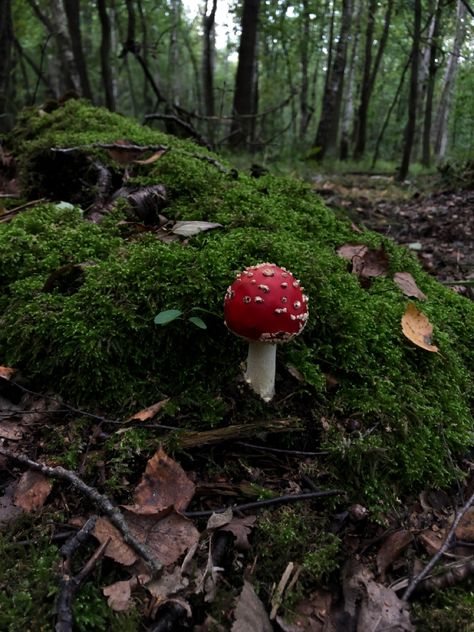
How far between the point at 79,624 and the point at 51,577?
0.66ft

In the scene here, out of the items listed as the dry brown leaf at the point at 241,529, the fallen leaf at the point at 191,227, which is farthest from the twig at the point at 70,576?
the fallen leaf at the point at 191,227

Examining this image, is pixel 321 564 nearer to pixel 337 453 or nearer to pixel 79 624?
pixel 337 453

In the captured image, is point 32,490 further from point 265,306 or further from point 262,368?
point 265,306

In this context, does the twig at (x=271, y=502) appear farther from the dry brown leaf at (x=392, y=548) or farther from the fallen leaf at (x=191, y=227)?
the fallen leaf at (x=191, y=227)

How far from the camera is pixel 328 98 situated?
13.0 meters

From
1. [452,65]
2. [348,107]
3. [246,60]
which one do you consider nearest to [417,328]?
[246,60]

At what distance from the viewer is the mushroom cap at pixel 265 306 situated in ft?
7.09

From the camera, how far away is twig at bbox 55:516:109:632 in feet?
5.01

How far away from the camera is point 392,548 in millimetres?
1950

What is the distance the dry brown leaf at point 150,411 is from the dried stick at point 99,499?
40cm

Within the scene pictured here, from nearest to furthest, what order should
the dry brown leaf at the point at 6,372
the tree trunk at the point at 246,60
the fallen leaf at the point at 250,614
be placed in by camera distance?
the fallen leaf at the point at 250,614 < the dry brown leaf at the point at 6,372 < the tree trunk at the point at 246,60

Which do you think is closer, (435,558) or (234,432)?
(435,558)

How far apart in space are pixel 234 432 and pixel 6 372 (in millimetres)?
1274

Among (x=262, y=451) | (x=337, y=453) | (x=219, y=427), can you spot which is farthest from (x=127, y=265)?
(x=337, y=453)
